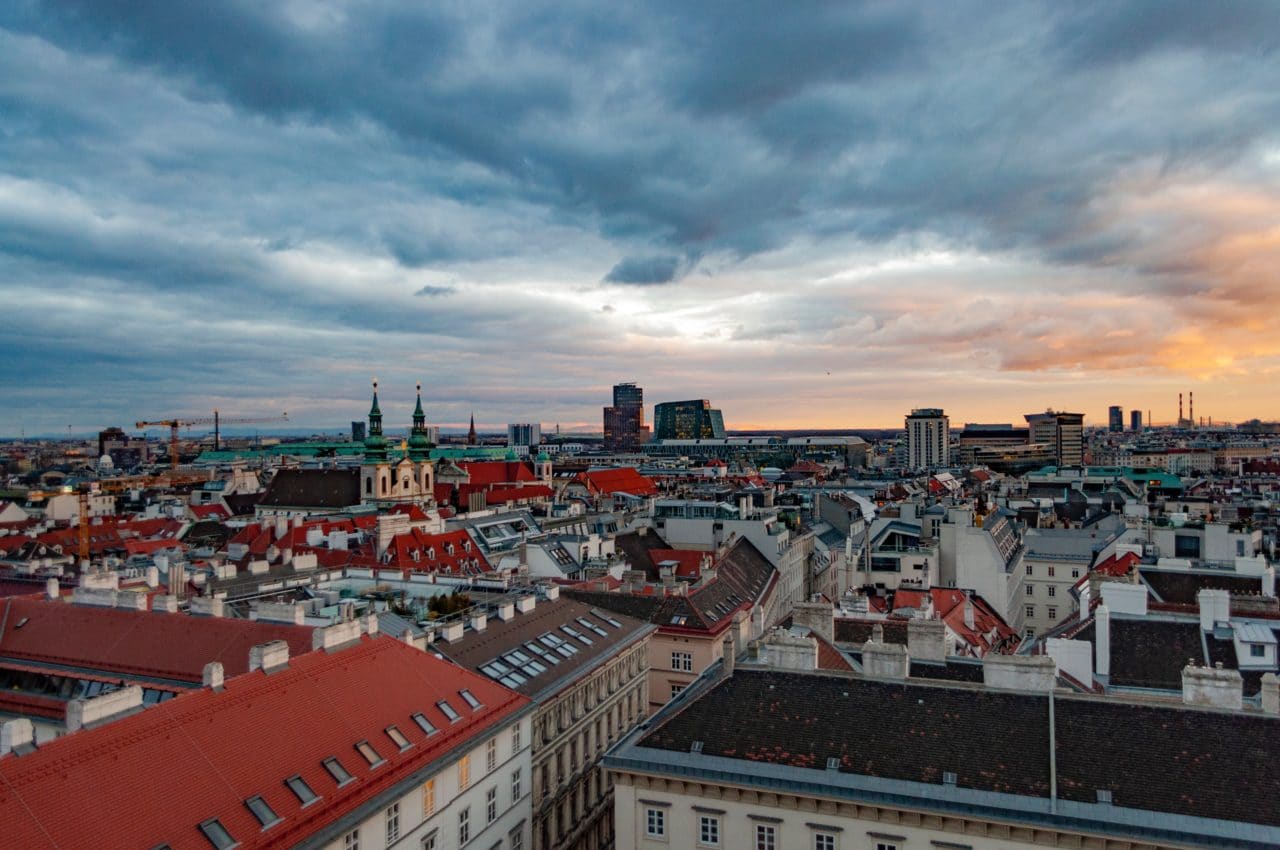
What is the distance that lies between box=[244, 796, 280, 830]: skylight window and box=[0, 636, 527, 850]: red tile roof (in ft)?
0.73

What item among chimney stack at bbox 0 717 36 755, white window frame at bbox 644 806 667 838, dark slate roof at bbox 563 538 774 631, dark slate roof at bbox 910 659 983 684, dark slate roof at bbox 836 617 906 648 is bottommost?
white window frame at bbox 644 806 667 838

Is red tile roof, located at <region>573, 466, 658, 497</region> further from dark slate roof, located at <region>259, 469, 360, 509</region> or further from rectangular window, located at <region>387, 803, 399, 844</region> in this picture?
rectangular window, located at <region>387, 803, 399, 844</region>

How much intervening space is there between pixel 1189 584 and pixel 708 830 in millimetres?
41908

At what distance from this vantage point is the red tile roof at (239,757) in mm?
23500

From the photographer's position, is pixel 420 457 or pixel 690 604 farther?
pixel 420 457

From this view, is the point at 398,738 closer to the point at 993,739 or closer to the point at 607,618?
the point at 993,739

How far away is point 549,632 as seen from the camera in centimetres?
4953

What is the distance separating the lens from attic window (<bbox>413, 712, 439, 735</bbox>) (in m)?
34.8

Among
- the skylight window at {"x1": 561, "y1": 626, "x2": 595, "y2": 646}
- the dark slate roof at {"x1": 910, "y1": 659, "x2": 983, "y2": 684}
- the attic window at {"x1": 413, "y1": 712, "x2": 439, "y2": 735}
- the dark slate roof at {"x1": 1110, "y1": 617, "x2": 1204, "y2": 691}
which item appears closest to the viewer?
the attic window at {"x1": 413, "y1": 712, "x2": 439, "y2": 735}

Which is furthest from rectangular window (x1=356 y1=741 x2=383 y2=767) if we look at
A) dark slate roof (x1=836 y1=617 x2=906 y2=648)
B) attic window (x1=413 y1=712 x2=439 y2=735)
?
dark slate roof (x1=836 y1=617 x2=906 y2=648)

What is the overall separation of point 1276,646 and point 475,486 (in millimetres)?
156279

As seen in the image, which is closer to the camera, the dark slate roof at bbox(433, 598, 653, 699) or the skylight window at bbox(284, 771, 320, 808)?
the skylight window at bbox(284, 771, 320, 808)

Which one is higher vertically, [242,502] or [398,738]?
[398,738]

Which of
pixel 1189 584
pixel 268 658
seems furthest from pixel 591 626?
pixel 1189 584
